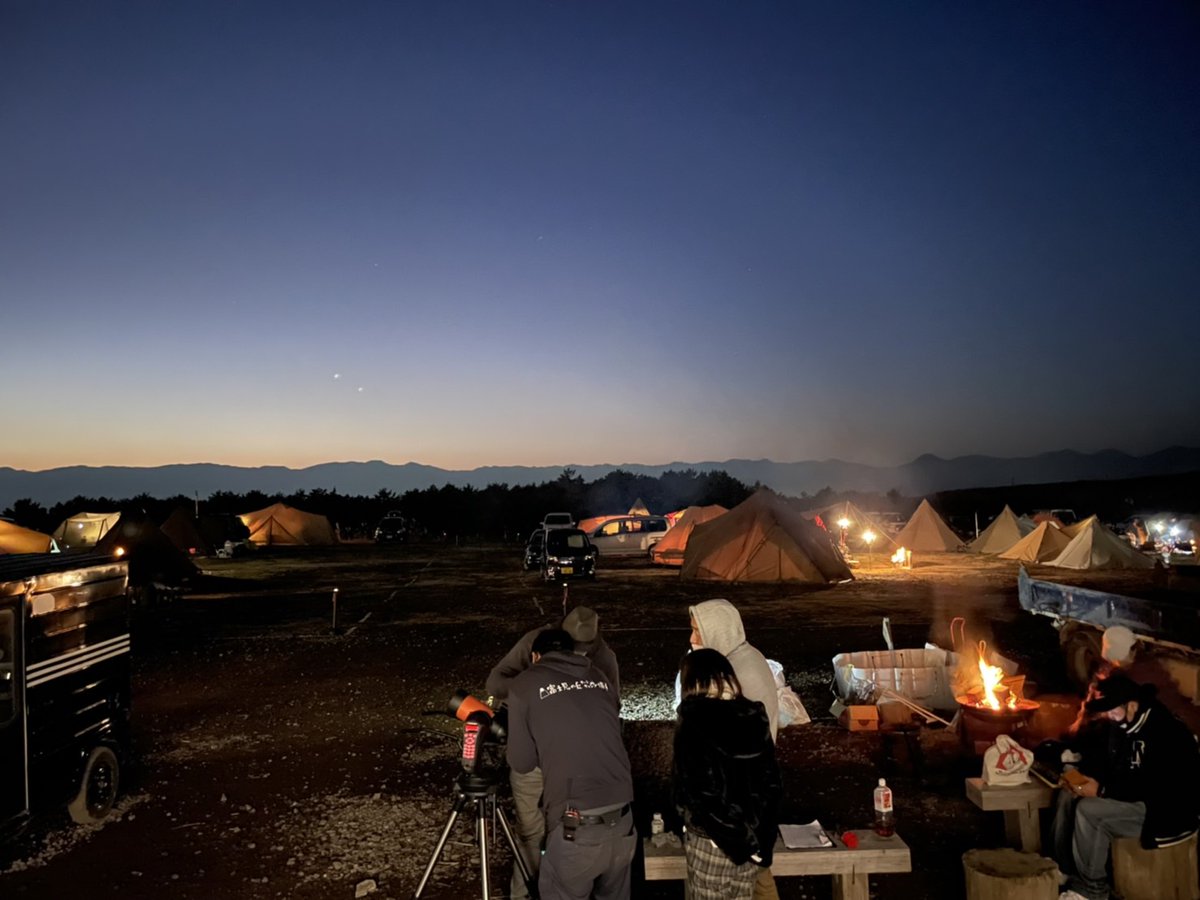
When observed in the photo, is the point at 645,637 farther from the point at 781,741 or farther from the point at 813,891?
the point at 813,891

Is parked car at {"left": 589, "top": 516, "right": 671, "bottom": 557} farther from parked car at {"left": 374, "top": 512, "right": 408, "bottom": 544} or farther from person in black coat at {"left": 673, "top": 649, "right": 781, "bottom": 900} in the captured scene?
person in black coat at {"left": 673, "top": 649, "right": 781, "bottom": 900}

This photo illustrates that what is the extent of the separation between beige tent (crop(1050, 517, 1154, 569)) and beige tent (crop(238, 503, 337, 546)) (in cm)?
3871

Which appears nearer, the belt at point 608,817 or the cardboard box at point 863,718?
the belt at point 608,817

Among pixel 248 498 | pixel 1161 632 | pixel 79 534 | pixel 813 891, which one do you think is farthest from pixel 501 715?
pixel 248 498

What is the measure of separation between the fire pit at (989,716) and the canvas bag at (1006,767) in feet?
5.51

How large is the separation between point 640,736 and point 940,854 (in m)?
3.43

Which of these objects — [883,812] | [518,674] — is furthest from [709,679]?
[883,812]

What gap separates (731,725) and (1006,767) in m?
2.79

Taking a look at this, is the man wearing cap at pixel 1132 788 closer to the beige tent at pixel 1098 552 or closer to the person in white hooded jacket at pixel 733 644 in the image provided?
the person in white hooded jacket at pixel 733 644

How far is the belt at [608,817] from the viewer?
3.74 metres

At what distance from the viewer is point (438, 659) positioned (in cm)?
1283

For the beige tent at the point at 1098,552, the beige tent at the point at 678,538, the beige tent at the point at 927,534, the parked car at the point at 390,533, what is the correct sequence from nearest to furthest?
the beige tent at the point at 1098,552 < the beige tent at the point at 678,538 < the beige tent at the point at 927,534 < the parked car at the point at 390,533

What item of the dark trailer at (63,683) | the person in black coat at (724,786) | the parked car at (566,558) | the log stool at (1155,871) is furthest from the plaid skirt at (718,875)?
the parked car at (566,558)

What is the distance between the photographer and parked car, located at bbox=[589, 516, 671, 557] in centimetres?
3350
